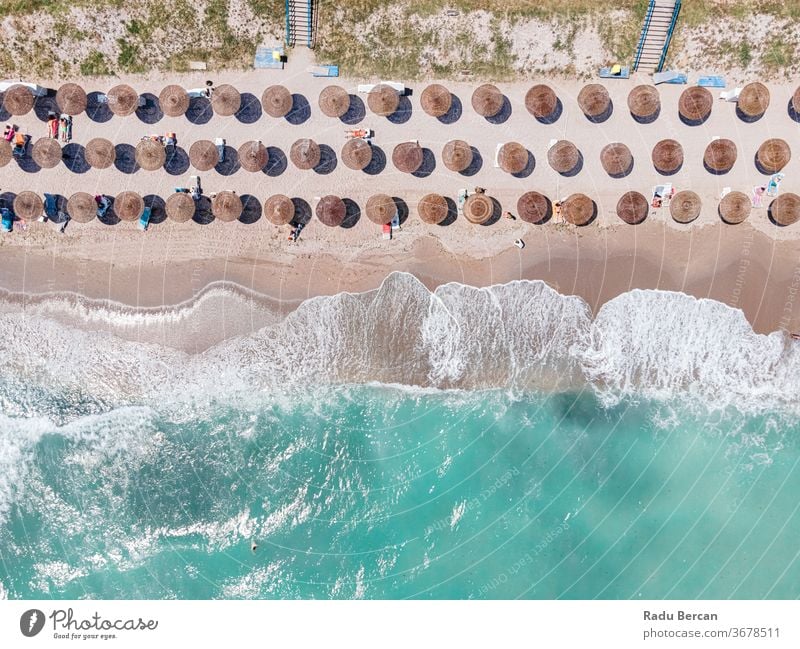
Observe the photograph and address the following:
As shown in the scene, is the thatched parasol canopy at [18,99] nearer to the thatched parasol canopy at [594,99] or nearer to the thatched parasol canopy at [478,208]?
the thatched parasol canopy at [478,208]

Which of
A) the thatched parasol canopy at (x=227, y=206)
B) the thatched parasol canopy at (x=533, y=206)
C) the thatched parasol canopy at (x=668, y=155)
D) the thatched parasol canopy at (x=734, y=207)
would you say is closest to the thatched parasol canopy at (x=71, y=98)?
the thatched parasol canopy at (x=227, y=206)

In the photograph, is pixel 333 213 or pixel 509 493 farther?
pixel 509 493

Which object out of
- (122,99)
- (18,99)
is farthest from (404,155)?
(18,99)

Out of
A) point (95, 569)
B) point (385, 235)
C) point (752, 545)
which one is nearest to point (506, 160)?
point (385, 235)

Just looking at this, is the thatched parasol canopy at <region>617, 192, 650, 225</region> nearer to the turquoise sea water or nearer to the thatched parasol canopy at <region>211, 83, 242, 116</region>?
the turquoise sea water

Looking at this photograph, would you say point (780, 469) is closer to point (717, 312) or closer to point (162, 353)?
point (717, 312)
